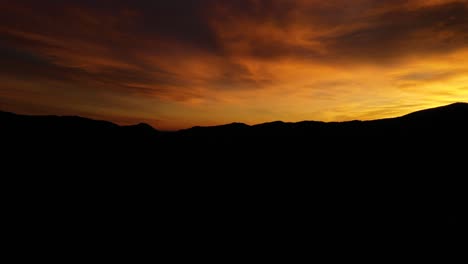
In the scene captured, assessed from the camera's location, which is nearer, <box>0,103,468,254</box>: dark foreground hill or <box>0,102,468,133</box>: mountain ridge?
<box>0,103,468,254</box>: dark foreground hill

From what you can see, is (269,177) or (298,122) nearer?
(269,177)

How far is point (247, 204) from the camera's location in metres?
21.2

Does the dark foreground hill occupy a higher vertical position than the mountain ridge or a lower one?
lower

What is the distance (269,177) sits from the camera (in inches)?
1028

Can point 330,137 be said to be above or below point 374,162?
above

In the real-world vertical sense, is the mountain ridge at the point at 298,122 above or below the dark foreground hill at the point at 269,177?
above

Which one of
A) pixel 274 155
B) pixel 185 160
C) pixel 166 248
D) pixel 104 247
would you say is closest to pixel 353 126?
pixel 274 155

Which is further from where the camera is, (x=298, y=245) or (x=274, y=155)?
(x=274, y=155)

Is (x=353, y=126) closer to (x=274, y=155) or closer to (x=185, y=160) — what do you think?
(x=274, y=155)

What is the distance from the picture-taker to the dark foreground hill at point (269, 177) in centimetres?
1714

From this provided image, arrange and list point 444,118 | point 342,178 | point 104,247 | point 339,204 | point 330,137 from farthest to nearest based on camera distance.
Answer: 1. point 330,137
2. point 444,118
3. point 342,178
4. point 339,204
5. point 104,247

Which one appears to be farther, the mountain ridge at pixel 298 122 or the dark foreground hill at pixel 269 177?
the mountain ridge at pixel 298 122

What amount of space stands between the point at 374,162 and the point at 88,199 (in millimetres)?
26737

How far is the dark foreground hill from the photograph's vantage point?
17141 mm
